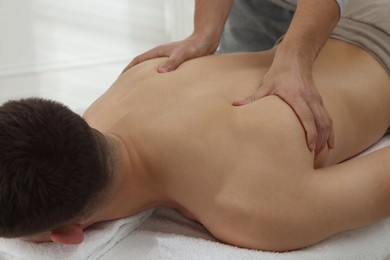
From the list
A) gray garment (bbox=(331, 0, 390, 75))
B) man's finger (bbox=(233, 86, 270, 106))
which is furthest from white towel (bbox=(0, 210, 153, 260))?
gray garment (bbox=(331, 0, 390, 75))

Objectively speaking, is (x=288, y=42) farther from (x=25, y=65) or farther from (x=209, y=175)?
(x=25, y=65)

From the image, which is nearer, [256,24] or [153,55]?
[153,55]

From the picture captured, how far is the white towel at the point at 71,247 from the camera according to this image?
101 centimetres

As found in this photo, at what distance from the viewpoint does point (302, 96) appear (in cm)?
116

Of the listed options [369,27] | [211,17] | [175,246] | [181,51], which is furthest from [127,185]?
[369,27]

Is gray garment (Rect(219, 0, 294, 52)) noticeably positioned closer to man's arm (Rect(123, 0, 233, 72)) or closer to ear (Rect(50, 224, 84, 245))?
man's arm (Rect(123, 0, 233, 72))

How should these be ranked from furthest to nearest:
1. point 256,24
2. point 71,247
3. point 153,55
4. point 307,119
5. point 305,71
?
point 256,24 → point 153,55 → point 305,71 → point 307,119 → point 71,247

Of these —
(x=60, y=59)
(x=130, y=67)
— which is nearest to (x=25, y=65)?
(x=60, y=59)

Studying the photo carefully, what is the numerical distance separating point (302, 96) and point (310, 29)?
8.4 inches

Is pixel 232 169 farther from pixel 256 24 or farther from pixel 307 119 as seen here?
pixel 256 24

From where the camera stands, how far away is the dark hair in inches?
34.6

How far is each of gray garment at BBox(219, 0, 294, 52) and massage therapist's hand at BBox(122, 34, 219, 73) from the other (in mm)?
350

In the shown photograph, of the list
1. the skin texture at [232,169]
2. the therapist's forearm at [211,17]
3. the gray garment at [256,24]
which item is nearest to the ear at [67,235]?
the skin texture at [232,169]

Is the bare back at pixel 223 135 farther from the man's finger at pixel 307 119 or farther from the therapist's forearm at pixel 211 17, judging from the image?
the therapist's forearm at pixel 211 17
